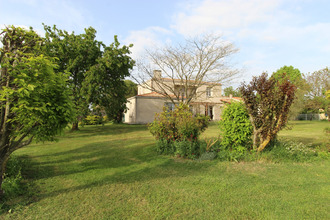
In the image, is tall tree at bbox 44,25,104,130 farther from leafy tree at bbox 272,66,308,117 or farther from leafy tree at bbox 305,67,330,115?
leafy tree at bbox 305,67,330,115

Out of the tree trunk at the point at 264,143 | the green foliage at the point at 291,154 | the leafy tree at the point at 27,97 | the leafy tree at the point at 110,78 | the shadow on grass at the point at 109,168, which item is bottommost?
the shadow on grass at the point at 109,168

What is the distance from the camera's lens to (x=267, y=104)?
Result: 646cm

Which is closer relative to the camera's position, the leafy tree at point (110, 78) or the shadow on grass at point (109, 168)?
the shadow on grass at point (109, 168)

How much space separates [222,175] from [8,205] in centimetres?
443

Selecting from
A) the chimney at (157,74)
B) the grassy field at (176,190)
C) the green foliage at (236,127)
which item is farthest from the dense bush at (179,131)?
the chimney at (157,74)

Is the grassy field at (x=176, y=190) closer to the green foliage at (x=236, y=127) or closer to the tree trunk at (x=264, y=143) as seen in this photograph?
the tree trunk at (x=264, y=143)

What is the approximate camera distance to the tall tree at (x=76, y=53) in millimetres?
16172

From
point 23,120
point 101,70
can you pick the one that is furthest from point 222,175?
point 101,70

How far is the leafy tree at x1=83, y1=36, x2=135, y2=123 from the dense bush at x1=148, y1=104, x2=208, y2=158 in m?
9.57

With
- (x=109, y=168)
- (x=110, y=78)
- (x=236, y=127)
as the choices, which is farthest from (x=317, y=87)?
(x=109, y=168)

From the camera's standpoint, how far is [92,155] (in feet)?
26.7

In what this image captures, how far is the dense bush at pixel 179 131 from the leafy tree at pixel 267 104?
196cm

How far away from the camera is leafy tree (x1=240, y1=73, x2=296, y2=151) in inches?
254

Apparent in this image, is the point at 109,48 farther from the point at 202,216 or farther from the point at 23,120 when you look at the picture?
the point at 202,216
